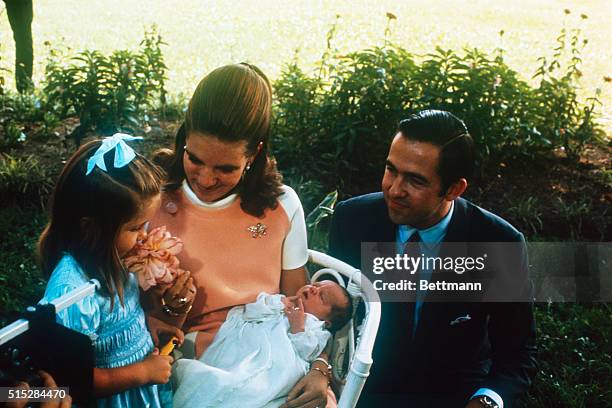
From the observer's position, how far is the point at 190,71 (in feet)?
22.5

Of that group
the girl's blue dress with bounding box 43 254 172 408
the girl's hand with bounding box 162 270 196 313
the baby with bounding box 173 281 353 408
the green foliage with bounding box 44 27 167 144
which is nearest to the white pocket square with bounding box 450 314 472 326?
the baby with bounding box 173 281 353 408

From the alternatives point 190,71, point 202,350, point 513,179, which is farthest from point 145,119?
point 202,350

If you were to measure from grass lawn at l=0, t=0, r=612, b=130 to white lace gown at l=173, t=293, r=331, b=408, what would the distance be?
13.7ft

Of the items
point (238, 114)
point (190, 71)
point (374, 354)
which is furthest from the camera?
point (190, 71)

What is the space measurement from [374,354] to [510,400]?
1.80ft

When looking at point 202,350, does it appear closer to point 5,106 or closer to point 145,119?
point 145,119

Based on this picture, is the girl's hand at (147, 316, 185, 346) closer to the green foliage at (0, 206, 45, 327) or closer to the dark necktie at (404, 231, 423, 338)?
the dark necktie at (404, 231, 423, 338)

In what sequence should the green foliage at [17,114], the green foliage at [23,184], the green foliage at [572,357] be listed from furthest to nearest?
the green foliage at [17,114], the green foliage at [23,184], the green foliage at [572,357]

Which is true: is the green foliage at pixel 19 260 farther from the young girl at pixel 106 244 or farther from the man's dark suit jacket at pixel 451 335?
the man's dark suit jacket at pixel 451 335

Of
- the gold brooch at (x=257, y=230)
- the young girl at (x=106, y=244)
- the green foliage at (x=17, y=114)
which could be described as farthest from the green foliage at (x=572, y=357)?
the green foliage at (x=17, y=114)

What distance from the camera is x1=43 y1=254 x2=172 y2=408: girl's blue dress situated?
193cm

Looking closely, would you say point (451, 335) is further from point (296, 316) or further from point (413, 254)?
point (296, 316)

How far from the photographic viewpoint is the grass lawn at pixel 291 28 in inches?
289

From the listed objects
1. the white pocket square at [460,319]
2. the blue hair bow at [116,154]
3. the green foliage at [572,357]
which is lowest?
the green foliage at [572,357]
